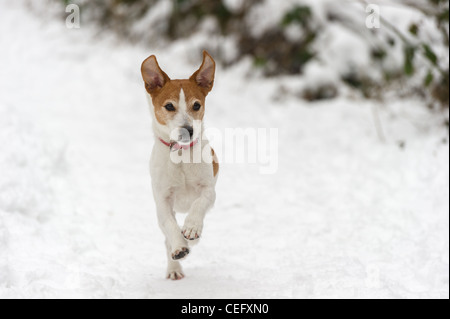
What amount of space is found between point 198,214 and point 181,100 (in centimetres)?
78

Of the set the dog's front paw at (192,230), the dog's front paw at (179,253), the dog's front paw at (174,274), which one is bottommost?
the dog's front paw at (179,253)

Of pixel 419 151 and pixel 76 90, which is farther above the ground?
pixel 76 90

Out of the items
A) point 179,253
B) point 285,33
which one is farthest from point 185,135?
point 285,33

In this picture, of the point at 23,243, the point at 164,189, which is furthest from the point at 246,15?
the point at 164,189

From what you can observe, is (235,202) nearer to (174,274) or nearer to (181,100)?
(174,274)

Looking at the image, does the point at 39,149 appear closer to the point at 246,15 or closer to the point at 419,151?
the point at 419,151

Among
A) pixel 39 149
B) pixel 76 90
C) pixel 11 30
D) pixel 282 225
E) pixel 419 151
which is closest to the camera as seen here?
pixel 282 225

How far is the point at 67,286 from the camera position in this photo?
188 inches

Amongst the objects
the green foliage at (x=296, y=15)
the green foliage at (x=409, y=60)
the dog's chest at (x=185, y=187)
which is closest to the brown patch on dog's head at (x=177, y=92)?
the dog's chest at (x=185, y=187)

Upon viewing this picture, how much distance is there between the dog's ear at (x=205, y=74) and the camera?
2341 millimetres

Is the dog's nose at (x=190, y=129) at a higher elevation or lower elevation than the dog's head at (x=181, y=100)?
lower

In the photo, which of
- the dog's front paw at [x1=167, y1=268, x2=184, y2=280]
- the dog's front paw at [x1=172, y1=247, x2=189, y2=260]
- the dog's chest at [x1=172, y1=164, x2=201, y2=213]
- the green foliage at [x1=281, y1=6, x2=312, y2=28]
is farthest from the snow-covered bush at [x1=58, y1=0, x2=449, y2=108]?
the dog's front paw at [x1=172, y1=247, x2=189, y2=260]

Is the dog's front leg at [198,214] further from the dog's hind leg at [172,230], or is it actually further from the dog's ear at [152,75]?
the dog's ear at [152,75]
